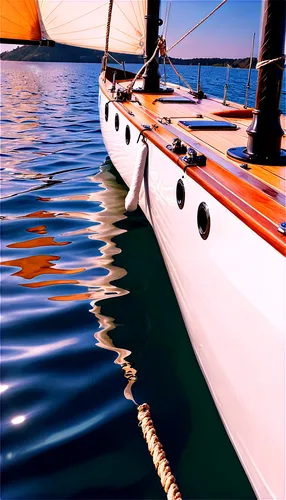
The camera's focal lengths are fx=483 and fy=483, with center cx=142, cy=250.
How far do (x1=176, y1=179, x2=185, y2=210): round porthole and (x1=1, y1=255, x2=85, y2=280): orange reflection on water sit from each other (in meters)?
1.54

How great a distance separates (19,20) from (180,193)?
289 inches

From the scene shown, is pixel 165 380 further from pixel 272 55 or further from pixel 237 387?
pixel 272 55

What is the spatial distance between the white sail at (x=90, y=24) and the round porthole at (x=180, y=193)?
19.9ft

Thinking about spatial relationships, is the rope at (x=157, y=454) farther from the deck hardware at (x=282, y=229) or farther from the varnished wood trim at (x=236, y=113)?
the varnished wood trim at (x=236, y=113)

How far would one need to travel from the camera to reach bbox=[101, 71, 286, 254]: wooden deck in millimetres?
2090

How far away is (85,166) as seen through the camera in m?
8.37

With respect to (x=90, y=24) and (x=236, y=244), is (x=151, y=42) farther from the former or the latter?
(x=236, y=244)

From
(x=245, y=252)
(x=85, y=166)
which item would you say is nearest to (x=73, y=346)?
(x=245, y=252)

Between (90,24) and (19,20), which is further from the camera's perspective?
(90,24)

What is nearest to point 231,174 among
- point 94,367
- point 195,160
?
point 195,160

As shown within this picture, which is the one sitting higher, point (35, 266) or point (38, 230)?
point (38, 230)

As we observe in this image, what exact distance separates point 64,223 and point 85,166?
3063 mm

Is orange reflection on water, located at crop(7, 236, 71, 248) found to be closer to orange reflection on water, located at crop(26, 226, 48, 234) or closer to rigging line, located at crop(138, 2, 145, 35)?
orange reflection on water, located at crop(26, 226, 48, 234)

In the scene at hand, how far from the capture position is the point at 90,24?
9398 mm
